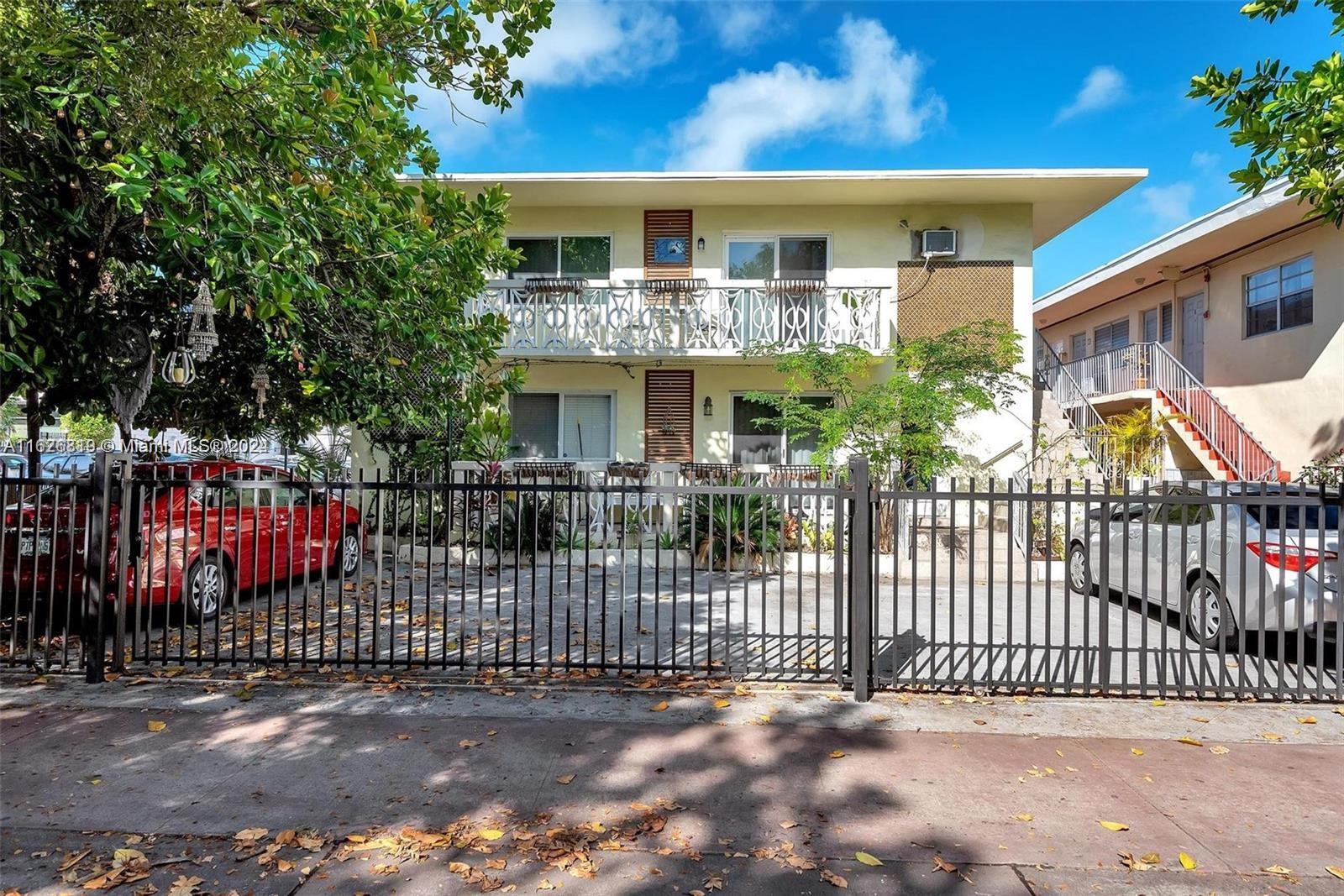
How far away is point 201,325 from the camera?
6879 millimetres

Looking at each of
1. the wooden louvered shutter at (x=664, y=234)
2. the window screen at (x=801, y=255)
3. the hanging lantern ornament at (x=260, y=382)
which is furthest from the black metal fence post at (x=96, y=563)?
the window screen at (x=801, y=255)

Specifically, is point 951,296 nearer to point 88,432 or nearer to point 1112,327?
point 1112,327

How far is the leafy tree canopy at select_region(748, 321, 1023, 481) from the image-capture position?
424 inches

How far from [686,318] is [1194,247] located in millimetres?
10977

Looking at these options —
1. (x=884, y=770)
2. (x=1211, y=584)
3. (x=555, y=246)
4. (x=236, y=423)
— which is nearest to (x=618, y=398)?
(x=555, y=246)

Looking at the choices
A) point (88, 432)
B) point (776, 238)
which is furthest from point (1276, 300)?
point (88, 432)

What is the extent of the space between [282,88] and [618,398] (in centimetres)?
944

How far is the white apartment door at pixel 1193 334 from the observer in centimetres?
1731

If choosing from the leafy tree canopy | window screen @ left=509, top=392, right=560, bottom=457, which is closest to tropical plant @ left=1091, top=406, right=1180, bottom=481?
the leafy tree canopy

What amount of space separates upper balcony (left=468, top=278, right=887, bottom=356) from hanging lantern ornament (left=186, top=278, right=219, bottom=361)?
6.61 m

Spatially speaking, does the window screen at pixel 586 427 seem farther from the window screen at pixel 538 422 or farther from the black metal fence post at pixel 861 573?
the black metal fence post at pixel 861 573

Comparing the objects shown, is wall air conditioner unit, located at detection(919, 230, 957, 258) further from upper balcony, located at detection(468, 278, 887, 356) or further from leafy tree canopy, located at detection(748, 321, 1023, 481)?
leafy tree canopy, located at detection(748, 321, 1023, 481)

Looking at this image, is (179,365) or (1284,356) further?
(1284,356)

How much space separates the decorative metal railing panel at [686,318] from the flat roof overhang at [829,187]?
5.74 ft
